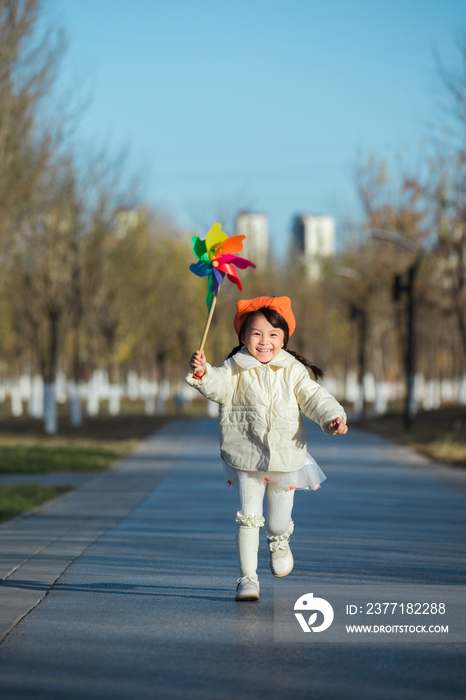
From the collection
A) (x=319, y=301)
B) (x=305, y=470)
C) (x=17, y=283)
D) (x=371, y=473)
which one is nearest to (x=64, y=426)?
(x=17, y=283)

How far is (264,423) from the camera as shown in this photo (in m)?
5.82

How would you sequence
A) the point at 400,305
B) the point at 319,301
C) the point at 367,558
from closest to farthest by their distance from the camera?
the point at 367,558 → the point at 400,305 → the point at 319,301

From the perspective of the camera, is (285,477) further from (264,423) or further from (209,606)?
(209,606)

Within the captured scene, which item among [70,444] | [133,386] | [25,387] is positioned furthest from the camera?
[133,386]

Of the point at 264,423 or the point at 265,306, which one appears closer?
the point at 264,423

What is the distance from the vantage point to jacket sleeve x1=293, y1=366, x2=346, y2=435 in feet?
18.9

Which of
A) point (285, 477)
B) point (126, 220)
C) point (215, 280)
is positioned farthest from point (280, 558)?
point (126, 220)

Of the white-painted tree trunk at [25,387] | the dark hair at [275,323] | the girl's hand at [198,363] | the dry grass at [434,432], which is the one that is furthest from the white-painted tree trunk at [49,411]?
the white-painted tree trunk at [25,387]

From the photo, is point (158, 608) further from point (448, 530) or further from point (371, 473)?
point (371, 473)

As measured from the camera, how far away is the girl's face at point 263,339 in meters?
5.98

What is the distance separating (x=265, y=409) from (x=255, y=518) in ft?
2.01

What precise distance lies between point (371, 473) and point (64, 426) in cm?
1615

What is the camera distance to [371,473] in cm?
1575

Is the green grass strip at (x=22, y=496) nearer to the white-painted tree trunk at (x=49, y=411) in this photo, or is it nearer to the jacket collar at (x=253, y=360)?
the jacket collar at (x=253, y=360)
